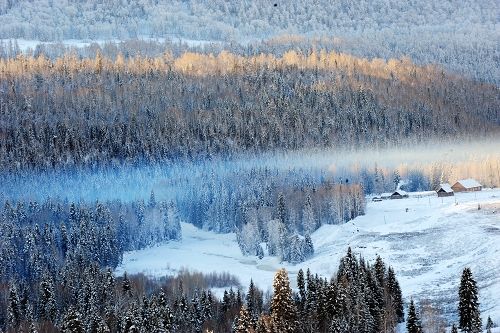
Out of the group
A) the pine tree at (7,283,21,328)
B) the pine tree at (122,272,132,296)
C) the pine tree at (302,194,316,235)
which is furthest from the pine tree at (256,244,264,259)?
the pine tree at (7,283,21,328)

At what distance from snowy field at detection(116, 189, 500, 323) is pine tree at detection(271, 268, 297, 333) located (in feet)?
68.0

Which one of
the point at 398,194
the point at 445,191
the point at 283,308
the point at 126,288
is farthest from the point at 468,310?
the point at 398,194

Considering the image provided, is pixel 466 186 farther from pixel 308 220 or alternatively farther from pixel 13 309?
pixel 13 309

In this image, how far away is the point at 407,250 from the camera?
127 metres

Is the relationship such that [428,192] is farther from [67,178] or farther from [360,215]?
[67,178]

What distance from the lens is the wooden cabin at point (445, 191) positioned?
16000 centimetres

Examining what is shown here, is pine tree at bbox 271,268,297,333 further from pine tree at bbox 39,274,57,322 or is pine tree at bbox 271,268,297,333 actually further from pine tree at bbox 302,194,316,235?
pine tree at bbox 302,194,316,235

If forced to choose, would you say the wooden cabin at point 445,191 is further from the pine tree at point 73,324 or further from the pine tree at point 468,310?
the pine tree at point 73,324

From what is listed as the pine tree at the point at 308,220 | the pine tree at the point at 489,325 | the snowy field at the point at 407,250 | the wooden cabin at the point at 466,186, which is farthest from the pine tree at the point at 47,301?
the wooden cabin at the point at 466,186

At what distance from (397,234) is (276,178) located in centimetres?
5146

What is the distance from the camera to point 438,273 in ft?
364

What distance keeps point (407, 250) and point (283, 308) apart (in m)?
54.1

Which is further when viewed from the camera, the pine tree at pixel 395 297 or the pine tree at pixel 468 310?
the pine tree at pixel 395 297

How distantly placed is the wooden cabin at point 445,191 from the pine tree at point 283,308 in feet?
292
